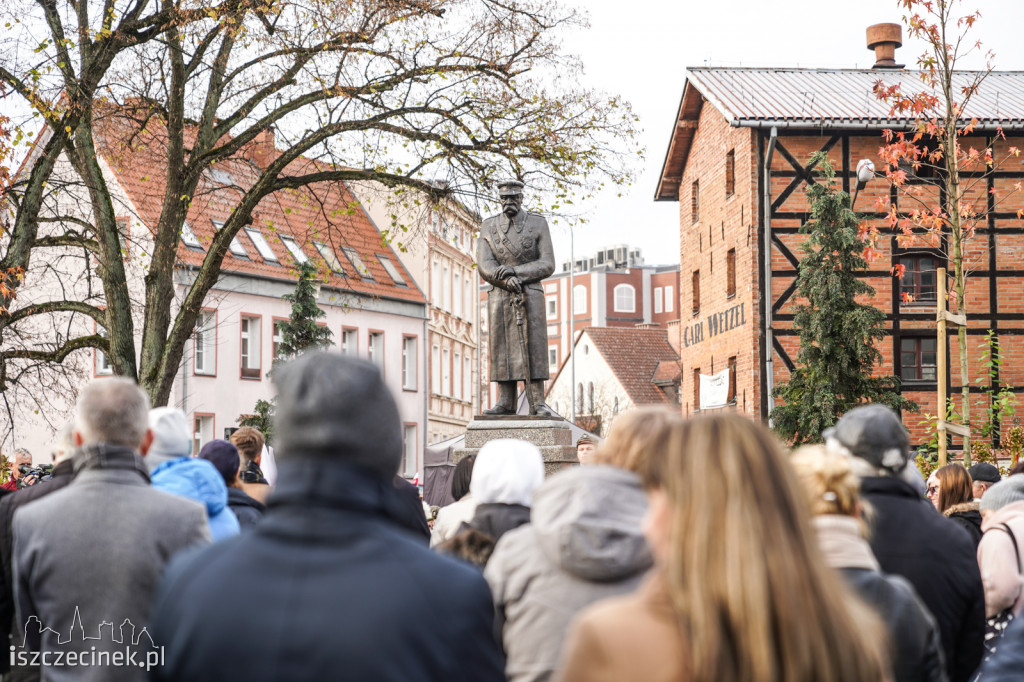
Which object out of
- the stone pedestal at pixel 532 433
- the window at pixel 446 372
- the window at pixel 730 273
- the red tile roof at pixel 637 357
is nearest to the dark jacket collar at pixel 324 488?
the stone pedestal at pixel 532 433

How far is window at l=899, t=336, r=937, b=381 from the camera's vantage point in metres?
31.1

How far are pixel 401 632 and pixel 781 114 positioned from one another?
3030 centimetres

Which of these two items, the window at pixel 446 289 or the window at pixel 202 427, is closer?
the window at pixel 202 427

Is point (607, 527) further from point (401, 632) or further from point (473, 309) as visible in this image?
point (473, 309)

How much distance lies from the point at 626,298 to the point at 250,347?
213 ft

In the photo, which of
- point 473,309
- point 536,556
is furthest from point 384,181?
point 473,309

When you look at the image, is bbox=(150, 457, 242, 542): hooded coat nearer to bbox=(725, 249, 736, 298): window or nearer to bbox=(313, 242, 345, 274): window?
bbox=(313, 242, 345, 274): window

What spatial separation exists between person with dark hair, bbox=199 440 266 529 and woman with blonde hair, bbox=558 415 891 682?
400cm

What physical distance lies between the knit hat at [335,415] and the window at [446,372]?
172 feet

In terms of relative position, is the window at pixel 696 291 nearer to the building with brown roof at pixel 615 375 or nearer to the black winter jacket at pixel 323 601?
the building with brown roof at pixel 615 375

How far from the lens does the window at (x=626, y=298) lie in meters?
105

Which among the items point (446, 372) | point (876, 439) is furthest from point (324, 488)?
point (446, 372)

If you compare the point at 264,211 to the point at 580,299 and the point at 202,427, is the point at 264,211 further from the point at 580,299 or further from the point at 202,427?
the point at 580,299

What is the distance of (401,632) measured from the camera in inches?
92.3
